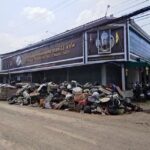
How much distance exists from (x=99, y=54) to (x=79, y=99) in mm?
9259

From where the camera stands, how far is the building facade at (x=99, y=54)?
30734 millimetres

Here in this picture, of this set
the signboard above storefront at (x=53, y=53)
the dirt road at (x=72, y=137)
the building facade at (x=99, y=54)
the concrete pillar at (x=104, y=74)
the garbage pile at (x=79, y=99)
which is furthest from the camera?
the signboard above storefront at (x=53, y=53)

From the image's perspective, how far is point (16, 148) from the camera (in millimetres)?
9852

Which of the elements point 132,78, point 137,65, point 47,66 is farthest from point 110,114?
point 47,66

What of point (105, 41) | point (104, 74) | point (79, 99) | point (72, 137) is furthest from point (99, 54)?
point (72, 137)

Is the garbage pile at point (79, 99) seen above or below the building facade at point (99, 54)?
below

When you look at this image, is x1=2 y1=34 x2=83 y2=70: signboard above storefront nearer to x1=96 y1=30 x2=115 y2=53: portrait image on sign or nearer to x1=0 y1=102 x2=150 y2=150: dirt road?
x1=96 y1=30 x2=115 y2=53: portrait image on sign

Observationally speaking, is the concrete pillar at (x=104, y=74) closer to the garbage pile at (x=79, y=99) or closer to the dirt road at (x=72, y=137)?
the garbage pile at (x=79, y=99)

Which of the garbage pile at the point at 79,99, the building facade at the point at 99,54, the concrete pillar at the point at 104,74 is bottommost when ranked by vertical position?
the garbage pile at the point at 79,99

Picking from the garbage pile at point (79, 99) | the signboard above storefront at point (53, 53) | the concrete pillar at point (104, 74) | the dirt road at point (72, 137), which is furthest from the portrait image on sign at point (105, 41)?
the dirt road at point (72, 137)

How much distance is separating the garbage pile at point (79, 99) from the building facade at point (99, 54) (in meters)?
4.18

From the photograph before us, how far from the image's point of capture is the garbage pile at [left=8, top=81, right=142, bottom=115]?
21.6 m

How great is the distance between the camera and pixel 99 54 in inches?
1260

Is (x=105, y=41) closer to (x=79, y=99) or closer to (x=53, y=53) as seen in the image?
(x=79, y=99)
